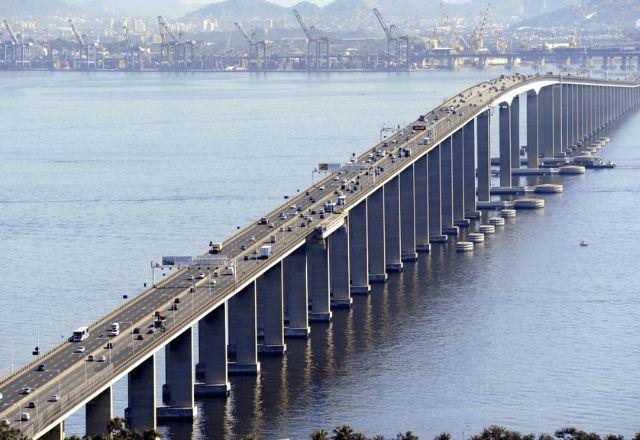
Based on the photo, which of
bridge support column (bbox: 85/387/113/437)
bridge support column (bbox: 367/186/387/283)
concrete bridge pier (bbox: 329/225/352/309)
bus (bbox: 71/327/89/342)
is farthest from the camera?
bridge support column (bbox: 367/186/387/283)

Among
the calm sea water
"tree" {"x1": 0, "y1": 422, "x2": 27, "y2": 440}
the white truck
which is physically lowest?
the calm sea water

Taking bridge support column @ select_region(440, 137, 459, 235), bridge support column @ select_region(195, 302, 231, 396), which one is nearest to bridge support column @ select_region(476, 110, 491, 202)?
bridge support column @ select_region(440, 137, 459, 235)

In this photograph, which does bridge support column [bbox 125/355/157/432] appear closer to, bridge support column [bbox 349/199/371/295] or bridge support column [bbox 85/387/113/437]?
bridge support column [bbox 85/387/113/437]

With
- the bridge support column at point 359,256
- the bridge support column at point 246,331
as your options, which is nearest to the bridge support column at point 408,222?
the bridge support column at point 359,256

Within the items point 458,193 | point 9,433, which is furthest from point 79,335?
point 458,193

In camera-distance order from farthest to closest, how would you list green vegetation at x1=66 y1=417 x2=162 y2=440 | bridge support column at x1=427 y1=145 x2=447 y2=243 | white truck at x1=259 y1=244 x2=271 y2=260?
bridge support column at x1=427 y1=145 x2=447 y2=243 < white truck at x1=259 y1=244 x2=271 y2=260 < green vegetation at x1=66 y1=417 x2=162 y2=440

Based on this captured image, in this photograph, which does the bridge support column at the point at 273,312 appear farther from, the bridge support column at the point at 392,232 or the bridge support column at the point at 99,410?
the bridge support column at the point at 392,232

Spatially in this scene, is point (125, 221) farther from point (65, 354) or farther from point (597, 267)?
point (65, 354)
